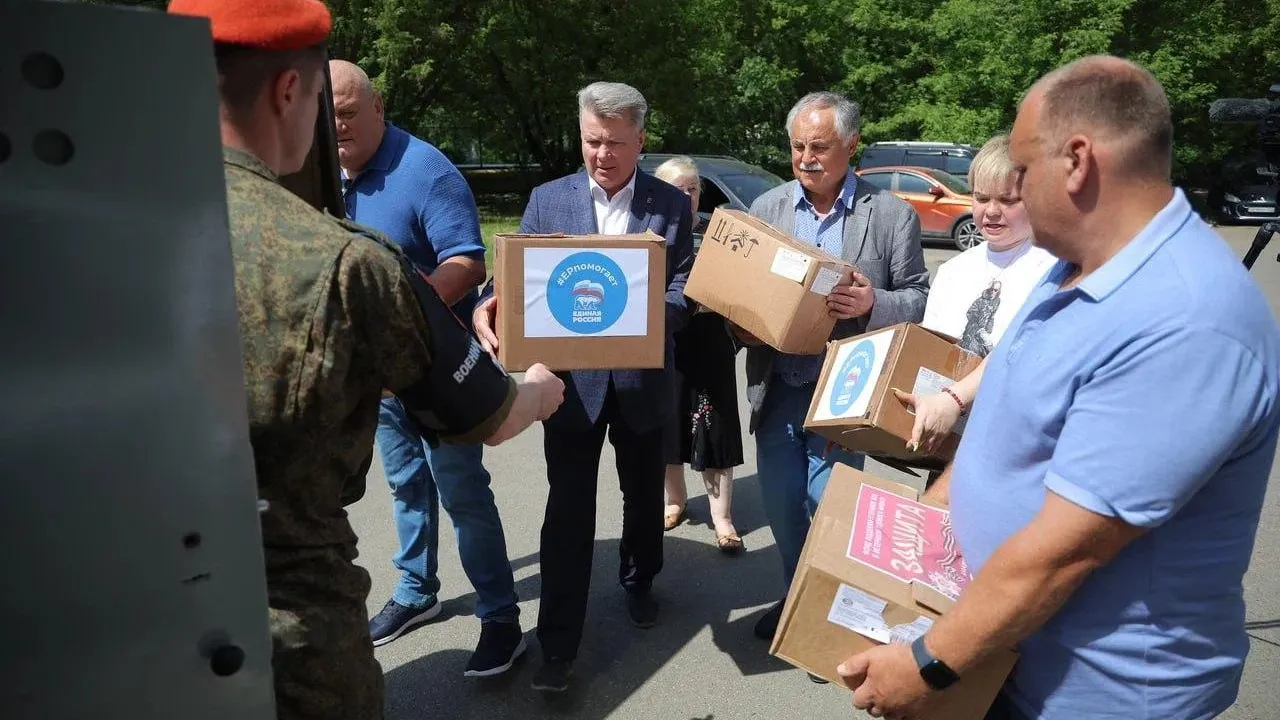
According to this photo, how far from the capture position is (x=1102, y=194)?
159 centimetres

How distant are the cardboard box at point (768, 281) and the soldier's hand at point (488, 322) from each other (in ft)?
2.31

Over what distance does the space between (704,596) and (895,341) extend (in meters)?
1.94

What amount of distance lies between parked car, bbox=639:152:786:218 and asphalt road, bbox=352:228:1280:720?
6947 mm

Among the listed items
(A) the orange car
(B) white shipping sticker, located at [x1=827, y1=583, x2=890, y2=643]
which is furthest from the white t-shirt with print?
(A) the orange car

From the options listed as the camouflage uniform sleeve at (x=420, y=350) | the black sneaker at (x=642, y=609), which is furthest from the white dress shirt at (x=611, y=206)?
the camouflage uniform sleeve at (x=420, y=350)

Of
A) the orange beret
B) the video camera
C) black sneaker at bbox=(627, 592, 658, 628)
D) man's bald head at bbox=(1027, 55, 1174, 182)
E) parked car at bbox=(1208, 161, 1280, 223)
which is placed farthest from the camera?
parked car at bbox=(1208, 161, 1280, 223)

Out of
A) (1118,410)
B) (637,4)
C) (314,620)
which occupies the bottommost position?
(314,620)

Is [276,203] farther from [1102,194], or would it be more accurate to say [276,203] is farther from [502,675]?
[502,675]

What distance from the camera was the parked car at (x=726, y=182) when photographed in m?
11.5

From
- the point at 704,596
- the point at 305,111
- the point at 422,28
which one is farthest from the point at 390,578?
the point at 422,28

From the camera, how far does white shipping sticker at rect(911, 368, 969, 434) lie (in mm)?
2600

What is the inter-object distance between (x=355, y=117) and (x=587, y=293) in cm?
113

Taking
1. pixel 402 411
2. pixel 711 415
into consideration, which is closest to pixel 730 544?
pixel 711 415

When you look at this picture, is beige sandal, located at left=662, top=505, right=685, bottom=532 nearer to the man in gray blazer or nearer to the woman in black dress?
the woman in black dress
